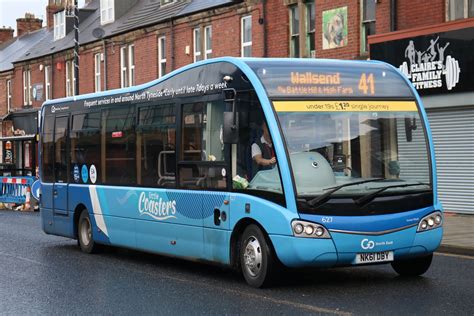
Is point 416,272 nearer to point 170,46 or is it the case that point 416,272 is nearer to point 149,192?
point 149,192

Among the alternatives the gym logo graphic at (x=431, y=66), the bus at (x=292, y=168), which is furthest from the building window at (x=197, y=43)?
the bus at (x=292, y=168)

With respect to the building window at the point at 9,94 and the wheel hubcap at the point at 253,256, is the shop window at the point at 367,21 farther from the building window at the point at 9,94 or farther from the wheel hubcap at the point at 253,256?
the building window at the point at 9,94

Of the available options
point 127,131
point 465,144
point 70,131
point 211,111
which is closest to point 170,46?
point 465,144

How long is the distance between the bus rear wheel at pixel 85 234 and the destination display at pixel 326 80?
5.38 m

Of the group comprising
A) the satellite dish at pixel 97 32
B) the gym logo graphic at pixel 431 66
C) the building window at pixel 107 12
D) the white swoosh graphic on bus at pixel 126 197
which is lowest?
the white swoosh graphic on bus at pixel 126 197

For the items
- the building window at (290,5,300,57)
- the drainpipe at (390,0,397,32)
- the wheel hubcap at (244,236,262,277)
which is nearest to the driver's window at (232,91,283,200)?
the wheel hubcap at (244,236,262,277)

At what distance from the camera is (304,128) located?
372 inches

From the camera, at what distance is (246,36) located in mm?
28031

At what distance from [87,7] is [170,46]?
1720 cm

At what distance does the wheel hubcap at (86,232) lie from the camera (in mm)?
13922

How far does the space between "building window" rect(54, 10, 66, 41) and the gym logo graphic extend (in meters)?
29.6

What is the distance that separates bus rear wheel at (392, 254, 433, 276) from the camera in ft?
33.4

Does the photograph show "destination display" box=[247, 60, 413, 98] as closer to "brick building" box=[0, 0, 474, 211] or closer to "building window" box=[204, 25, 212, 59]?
"brick building" box=[0, 0, 474, 211]

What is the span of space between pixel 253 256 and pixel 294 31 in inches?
675
